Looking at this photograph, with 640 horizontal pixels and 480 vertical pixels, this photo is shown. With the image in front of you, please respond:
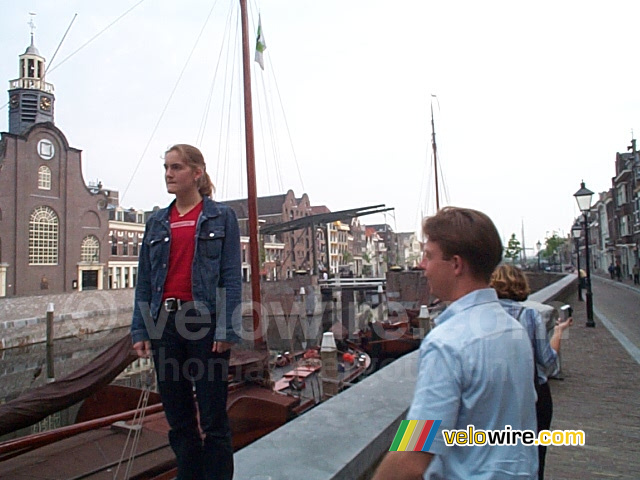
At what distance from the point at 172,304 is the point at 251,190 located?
808cm

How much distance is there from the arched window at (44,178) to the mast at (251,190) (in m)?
30.2

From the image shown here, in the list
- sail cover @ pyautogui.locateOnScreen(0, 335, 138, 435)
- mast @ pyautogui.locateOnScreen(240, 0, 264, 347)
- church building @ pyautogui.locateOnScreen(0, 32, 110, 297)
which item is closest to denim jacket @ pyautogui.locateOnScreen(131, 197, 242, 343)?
sail cover @ pyautogui.locateOnScreen(0, 335, 138, 435)

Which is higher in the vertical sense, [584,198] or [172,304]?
[584,198]

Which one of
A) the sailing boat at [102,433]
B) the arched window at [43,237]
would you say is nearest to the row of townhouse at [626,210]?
the sailing boat at [102,433]

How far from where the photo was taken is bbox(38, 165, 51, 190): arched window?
112ft

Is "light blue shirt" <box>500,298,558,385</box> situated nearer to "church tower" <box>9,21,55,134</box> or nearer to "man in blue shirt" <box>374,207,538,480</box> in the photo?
"man in blue shirt" <box>374,207,538,480</box>

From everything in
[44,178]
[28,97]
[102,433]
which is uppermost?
[28,97]

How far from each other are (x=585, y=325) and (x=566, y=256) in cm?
7208

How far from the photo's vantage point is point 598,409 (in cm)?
467

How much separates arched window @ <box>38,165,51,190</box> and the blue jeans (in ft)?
125

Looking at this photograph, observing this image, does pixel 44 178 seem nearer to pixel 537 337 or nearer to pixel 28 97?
pixel 28 97

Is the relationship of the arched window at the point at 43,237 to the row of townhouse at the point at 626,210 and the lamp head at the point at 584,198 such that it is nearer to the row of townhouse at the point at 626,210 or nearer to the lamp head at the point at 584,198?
the lamp head at the point at 584,198

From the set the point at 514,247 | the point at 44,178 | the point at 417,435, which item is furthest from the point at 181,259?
the point at 514,247

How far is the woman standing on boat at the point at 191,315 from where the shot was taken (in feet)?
6.48
